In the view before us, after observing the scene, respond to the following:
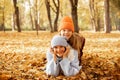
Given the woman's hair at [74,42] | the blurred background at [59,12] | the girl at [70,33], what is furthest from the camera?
the blurred background at [59,12]

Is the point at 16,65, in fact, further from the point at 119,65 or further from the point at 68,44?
the point at 119,65

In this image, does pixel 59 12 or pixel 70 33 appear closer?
pixel 70 33

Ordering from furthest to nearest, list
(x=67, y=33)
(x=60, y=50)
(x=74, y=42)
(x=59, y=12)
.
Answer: (x=59, y=12), (x=74, y=42), (x=67, y=33), (x=60, y=50)

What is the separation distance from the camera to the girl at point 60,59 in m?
5.99

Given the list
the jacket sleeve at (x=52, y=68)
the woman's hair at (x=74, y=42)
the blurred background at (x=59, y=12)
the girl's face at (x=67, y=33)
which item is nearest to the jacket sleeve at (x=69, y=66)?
the jacket sleeve at (x=52, y=68)

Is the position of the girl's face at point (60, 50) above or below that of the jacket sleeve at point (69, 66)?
above

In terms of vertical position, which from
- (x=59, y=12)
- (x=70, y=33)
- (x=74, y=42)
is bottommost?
(x=74, y=42)

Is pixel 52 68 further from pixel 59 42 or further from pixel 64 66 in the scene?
pixel 59 42

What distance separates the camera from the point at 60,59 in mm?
6074

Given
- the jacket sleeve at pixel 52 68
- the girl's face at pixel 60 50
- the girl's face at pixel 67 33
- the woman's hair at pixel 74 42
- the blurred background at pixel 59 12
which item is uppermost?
the blurred background at pixel 59 12

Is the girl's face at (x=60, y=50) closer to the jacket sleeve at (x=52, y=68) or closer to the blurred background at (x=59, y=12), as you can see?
the jacket sleeve at (x=52, y=68)

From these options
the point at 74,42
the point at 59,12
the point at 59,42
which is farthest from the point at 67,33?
the point at 59,12

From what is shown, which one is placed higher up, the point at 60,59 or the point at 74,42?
the point at 74,42

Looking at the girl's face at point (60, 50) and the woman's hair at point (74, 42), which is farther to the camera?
the woman's hair at point (74, 42)
